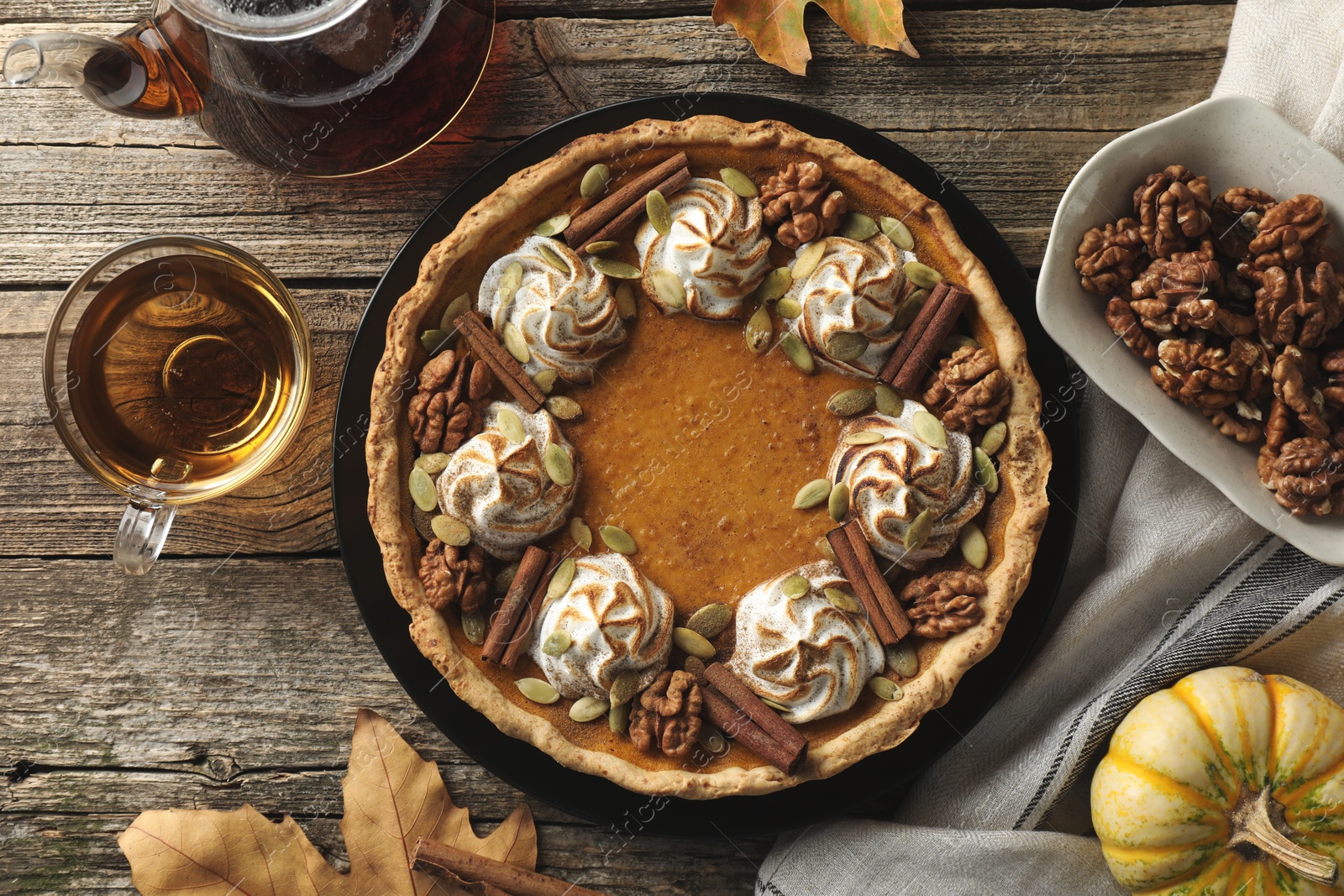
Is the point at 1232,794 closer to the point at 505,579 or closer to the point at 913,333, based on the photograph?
the point at 913,333

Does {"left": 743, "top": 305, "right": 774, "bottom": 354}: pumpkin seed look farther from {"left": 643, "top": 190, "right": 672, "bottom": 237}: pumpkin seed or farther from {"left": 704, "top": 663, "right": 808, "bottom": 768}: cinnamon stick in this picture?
{"left": 704, "top": 663, "right": 808, "bottom": 768}: cinnamon stick

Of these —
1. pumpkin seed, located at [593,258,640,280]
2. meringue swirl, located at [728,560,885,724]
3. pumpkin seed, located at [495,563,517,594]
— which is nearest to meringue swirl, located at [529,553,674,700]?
pumpkin seed, located at [495,563,517,594]

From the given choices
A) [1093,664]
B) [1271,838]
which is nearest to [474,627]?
[1093,664]

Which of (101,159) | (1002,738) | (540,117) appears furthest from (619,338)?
(101,159)

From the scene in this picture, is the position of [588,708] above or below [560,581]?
below

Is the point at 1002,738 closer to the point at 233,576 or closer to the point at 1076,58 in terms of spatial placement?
the point at 1076,58

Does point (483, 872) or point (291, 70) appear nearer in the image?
point (291, 70)
